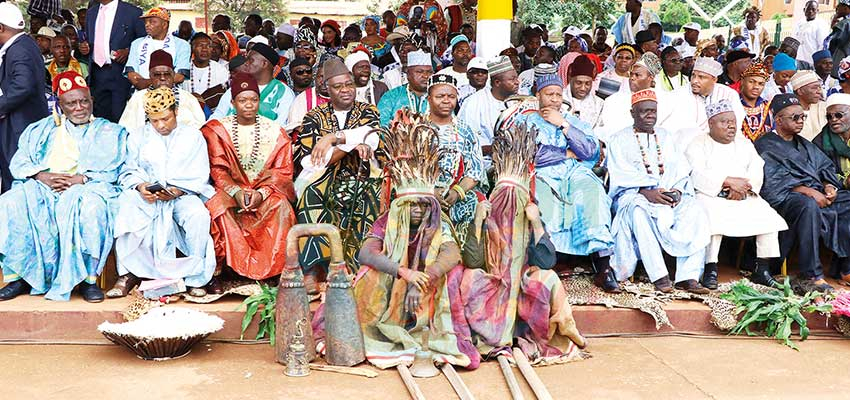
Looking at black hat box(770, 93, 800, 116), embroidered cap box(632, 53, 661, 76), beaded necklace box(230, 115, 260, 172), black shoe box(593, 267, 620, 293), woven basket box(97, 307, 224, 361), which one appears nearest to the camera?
woven basket box(97, 307, 224, 361)

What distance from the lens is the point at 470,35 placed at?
13.6 m

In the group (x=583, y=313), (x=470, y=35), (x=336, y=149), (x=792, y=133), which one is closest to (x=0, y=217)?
(x=336, y=149)

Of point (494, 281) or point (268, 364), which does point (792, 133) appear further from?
point (268, 364)

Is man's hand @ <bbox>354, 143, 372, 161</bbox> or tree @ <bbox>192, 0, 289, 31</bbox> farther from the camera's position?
tree @ <bbox>192, 0, 289, 31</bbox>

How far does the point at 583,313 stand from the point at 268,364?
206cm

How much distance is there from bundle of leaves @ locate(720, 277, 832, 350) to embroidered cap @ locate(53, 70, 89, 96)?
4578 millimetres

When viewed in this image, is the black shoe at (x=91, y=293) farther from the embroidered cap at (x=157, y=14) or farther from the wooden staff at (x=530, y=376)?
the embroidered cap at (x=157, y=14)

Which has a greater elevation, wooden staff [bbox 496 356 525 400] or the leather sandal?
the leather sandal

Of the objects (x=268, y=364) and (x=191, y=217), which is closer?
(x=268, y=364)

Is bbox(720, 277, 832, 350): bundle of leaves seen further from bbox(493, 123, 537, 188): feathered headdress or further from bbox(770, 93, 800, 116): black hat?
bbox(493, 123, 537, 188): feathered headdress

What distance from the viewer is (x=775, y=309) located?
19.5 ft

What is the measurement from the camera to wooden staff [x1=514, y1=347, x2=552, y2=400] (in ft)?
15.4

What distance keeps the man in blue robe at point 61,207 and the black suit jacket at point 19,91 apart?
24.9 inches

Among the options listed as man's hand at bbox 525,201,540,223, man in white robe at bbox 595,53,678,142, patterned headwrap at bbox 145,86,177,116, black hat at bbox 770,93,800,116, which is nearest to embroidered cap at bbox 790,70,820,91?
black hat at bbox 770,93,800,116
